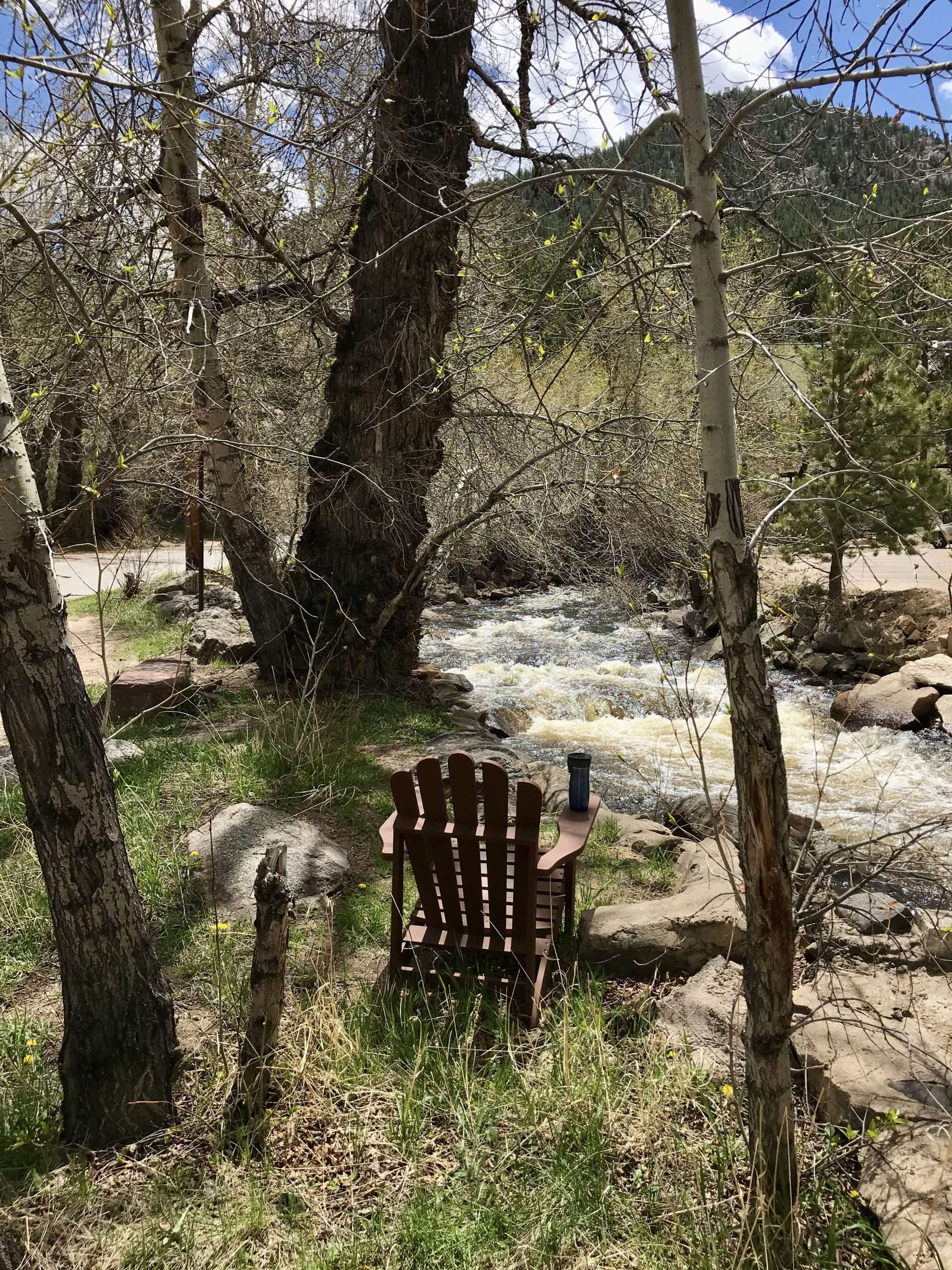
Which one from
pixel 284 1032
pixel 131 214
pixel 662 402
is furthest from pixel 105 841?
pixel 662 402

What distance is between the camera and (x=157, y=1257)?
2.44m

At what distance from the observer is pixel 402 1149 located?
2854 mm

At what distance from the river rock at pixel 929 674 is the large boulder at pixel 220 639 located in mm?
7195

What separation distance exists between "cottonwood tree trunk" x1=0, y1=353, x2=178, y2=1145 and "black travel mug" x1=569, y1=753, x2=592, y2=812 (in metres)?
1.85

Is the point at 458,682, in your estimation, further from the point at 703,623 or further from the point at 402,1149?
the point at 402,1149

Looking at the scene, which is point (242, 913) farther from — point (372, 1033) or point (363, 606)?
point (363, 606)

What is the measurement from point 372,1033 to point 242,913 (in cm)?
114

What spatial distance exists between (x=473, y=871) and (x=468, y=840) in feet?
0.59

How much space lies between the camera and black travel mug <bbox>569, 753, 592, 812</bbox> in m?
4.00

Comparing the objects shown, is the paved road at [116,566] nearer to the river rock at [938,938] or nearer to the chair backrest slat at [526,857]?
the chair backrest slat at [526,857]

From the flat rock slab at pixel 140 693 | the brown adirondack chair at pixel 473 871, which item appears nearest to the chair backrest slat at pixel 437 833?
the brown adirondack chair at pixel 473 871

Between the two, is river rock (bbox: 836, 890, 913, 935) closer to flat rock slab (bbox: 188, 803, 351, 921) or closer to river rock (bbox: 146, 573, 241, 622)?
flat rock slab (bbox: 188, 803, 351, 921)

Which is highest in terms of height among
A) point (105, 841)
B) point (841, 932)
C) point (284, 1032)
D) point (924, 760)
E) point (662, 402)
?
point (662, 402)

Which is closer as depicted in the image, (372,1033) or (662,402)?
(372,1033)
